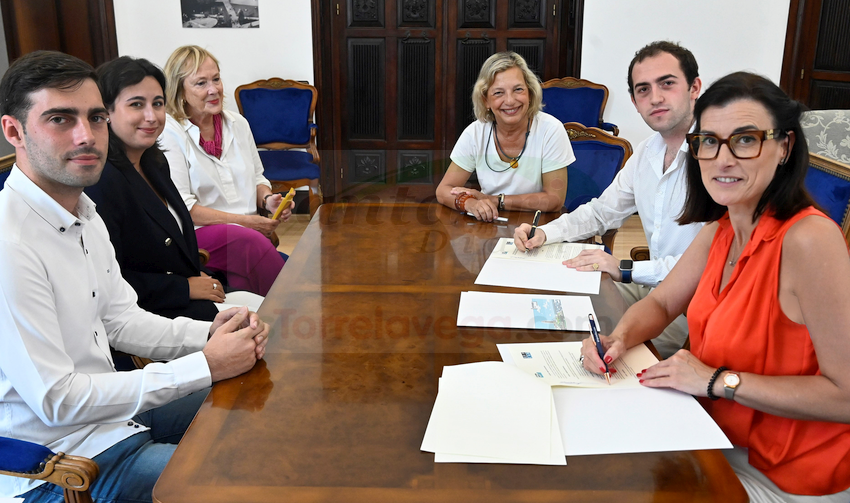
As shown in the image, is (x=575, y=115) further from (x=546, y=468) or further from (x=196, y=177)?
(x=546, y=468)

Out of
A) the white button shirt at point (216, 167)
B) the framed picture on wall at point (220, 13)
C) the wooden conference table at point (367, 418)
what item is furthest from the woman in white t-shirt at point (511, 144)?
the framed picture on wall at point (220, 13)

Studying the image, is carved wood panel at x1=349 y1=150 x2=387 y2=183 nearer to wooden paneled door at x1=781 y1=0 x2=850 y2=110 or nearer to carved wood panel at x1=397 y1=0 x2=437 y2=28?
carved wood panel at x1=397 y1=0 x2=437 y2=28

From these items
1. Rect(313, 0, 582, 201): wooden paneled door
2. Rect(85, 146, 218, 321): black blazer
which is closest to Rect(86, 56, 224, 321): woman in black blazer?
Rect(85, 146, 218, 321): black blazer

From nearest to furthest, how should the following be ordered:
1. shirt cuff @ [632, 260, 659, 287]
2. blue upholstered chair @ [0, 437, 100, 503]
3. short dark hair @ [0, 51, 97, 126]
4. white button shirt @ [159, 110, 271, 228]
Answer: blue upholstered chair @ [0, 437, 100, 503] < short dark hair @ [0, 51, 97, 126] < shirt cuff @ [632, 260, 659, 287] < white button shirt @ [159, 110, 271, 228]

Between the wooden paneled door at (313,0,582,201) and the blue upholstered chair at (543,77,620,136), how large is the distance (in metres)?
0.26

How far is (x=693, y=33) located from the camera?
5.18 m

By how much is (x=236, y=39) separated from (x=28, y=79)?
13.5 ft

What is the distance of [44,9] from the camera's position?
455 centimetres

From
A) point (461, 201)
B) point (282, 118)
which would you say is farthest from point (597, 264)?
point (282, 118)

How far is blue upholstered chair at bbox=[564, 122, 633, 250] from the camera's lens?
321 centimetres

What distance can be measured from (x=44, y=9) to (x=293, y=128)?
1829 mm

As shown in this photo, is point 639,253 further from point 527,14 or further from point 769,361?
point 527,14

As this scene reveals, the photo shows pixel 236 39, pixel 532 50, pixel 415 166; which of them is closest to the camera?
pixel 236 39

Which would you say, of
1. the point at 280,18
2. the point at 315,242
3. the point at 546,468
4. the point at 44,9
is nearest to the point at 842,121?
the point at 315,242
